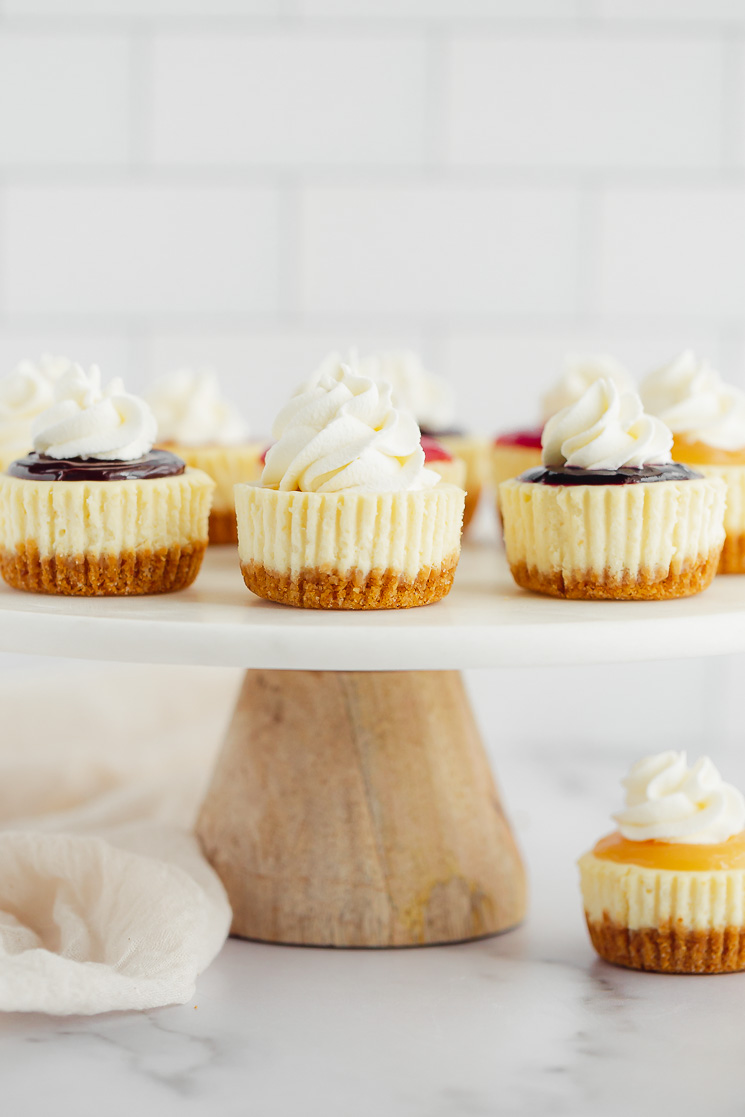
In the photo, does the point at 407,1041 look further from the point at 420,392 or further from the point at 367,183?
the point at 367,183

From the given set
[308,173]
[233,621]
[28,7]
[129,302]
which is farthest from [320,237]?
[233,621]

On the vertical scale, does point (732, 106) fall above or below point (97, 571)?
above

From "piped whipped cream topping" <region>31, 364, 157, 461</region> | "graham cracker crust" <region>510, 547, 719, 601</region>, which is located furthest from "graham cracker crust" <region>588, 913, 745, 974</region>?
"piped whipped cream topping" <region>31, 364, 157, 461</region>

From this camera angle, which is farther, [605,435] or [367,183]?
[367,183]

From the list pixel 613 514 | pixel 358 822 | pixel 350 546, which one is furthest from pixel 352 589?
pixel 358 822

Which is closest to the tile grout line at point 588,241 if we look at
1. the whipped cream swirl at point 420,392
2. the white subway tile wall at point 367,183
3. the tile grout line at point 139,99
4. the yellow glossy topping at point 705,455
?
the white subway tile wall at point 367,183

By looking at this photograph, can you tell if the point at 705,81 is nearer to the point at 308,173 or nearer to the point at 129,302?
the point at 308,173
